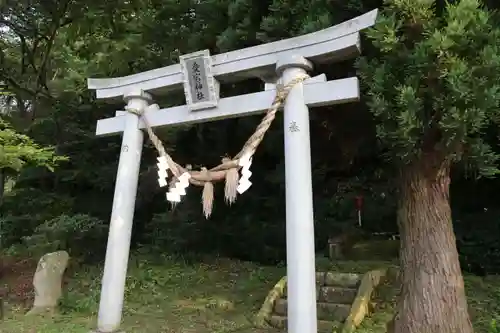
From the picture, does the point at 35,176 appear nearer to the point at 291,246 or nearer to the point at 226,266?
the point at 226,266

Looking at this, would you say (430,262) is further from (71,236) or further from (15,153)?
(71,236)

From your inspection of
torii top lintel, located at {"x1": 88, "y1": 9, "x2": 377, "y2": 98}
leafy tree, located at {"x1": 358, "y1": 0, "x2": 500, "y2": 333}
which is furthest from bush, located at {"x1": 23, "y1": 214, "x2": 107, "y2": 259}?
leafy tree, located at {"x1": 358, "y1": 0, "x2": 500, "y2": 333}

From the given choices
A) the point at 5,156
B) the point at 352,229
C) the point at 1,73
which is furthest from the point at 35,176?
the point at 352,229

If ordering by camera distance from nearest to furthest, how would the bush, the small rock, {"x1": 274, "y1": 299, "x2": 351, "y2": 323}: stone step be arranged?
{"x1": 274, "y1": 299, "x2": 351, "y2": 323}: stone step < the small rock < the bush

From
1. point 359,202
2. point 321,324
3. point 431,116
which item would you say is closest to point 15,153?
point 321,324

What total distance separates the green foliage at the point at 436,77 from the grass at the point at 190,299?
2.29m

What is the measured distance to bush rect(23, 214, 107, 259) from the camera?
938cm

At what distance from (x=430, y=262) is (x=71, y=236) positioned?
7.20m

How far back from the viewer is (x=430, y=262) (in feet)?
14.6

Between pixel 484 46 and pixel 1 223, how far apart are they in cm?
1134

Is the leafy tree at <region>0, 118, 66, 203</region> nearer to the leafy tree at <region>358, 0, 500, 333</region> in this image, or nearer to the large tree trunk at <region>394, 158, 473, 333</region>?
the leafy tree at <region>358, 0, 500, 333</region>

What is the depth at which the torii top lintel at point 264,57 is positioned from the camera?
364cm

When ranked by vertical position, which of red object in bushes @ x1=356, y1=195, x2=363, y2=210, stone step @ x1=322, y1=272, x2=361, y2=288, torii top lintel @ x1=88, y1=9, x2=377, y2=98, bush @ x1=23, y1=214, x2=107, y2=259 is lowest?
stone step @ x1=322, y1=272, x2=361, y2=288

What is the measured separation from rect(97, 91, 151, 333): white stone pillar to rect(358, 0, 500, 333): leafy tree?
7.24 feet
